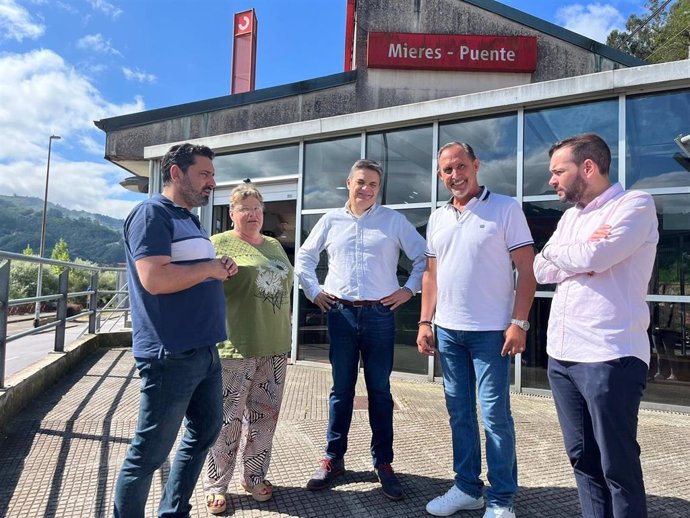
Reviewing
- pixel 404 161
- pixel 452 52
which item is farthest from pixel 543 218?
pixel 452 52

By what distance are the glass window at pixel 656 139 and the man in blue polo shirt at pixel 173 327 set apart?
4844 mm

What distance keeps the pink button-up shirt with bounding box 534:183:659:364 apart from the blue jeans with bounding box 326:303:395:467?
1001mm

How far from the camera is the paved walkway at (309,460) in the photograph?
2.52 meters

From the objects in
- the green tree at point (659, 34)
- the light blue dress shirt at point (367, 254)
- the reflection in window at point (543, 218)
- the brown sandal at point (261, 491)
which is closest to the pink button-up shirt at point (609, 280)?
the light blue dress shirt at point (367, 254)

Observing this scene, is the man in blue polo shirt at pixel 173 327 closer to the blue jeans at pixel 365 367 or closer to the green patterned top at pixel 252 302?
the green patterned top at pixel 252 302

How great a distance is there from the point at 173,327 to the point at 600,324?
1.71m

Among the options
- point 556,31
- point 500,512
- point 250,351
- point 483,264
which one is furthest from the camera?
point 556,31

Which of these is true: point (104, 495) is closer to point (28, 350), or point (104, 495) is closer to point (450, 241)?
point (450, 241)

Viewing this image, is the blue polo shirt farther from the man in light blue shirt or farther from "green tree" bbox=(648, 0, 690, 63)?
"green tree" bbox=(648, 0, 690, 63)

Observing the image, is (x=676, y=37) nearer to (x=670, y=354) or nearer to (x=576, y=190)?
(x=670, y=354)

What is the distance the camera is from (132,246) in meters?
1.83

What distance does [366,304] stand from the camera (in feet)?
8.86

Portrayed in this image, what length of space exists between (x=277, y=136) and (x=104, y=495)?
5.39 meters

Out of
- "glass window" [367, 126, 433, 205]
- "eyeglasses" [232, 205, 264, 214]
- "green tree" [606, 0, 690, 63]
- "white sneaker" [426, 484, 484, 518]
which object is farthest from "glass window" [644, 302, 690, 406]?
"green tree" [606, 0, 690, 63]
